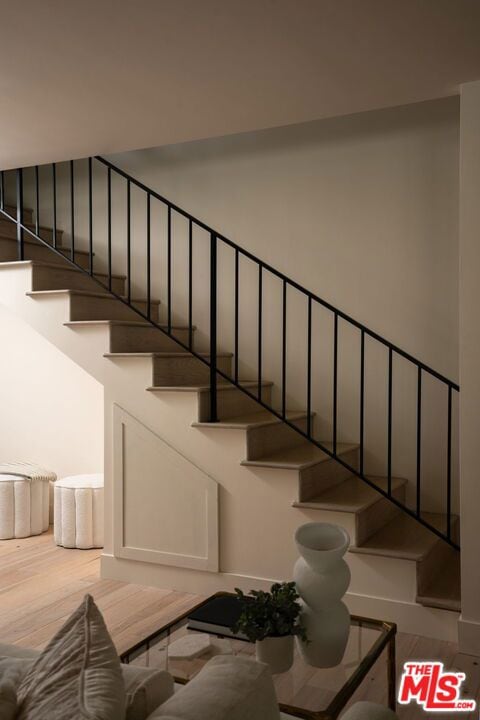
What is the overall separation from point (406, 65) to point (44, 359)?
382 cm

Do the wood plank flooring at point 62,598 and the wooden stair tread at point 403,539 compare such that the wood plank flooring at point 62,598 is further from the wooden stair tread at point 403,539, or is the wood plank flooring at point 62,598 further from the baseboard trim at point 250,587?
the wooden stair tread at point 403,539

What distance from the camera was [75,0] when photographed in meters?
2.37

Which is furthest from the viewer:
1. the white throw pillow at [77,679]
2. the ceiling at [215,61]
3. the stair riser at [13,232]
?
the stair riser at [13,232]

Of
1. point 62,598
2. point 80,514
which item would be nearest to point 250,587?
point 62,598

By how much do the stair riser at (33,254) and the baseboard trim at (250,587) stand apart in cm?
204

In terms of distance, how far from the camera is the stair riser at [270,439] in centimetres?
391

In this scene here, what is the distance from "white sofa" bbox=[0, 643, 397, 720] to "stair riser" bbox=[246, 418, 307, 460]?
93.0 inches

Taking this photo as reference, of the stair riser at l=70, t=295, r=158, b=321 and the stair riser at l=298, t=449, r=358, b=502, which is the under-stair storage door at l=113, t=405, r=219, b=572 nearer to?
the stair riser at l=298, t=449, r=358, b=502

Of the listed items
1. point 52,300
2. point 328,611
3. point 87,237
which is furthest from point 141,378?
point 328,611

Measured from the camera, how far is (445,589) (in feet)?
11.4

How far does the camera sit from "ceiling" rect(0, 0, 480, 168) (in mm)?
2461

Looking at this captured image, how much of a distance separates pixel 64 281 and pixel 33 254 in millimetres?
451

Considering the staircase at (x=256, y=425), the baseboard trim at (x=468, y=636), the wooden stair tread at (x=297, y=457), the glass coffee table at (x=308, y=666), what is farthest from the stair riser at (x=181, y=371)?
the baseboard trim at (x=468, y=636)

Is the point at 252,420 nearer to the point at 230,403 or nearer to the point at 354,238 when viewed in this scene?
the point at 230,403
